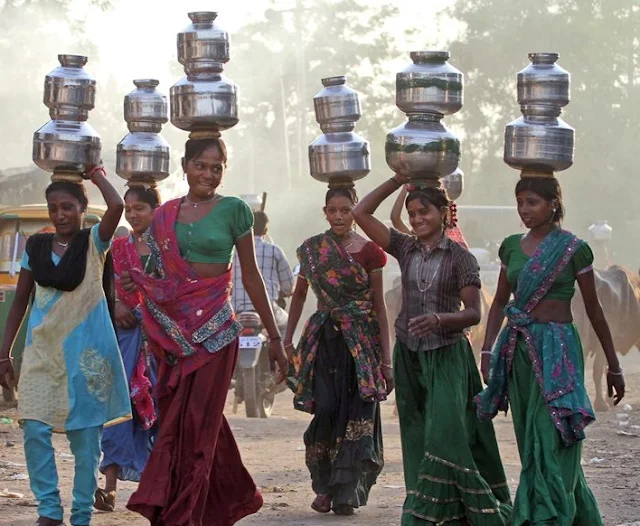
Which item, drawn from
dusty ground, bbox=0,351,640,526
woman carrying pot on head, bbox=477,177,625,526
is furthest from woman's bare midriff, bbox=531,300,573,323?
dusty ground, bbox=0,351,640,526

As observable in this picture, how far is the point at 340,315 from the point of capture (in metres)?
8.71

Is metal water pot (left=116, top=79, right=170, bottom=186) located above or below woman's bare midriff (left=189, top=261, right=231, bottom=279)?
above

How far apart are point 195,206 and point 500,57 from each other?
128ft

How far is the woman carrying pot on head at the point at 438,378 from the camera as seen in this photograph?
7.08 metres

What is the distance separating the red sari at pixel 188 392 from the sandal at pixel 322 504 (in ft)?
4.86

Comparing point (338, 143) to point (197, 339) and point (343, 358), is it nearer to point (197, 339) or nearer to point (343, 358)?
point (343, 358)

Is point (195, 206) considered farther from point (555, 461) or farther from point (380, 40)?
point (380, 40)

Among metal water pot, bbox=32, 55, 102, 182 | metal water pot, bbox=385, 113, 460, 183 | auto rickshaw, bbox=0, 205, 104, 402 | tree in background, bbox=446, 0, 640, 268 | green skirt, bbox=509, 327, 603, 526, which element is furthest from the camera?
tree in background, bbox=446, 0, 640, 268

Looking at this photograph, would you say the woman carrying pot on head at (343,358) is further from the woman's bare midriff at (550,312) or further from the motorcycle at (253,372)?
the motorcycle at (253,372)

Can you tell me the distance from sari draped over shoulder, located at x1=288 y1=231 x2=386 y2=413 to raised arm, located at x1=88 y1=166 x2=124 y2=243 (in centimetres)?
174

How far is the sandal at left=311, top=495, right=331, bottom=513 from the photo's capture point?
28.0ft

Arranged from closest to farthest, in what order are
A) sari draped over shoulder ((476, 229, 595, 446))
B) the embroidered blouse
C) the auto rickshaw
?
sari draped over shoulder ((476, 229, 595, 446)) → the embroidered blouse → the auto rickshaw

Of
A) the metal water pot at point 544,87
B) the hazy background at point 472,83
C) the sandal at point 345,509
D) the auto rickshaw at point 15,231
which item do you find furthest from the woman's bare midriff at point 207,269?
the hazy background at point 472,83

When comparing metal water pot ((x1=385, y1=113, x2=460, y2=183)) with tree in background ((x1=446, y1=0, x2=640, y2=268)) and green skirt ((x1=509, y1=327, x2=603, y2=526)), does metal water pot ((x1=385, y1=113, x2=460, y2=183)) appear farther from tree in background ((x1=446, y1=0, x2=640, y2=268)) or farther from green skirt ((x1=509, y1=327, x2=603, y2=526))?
tree in background ((x1=446, y1=0, x2=640, y2=268))
